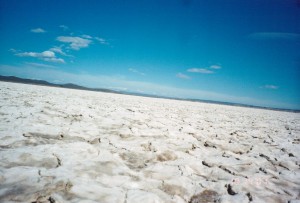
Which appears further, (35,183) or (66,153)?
(66,153)

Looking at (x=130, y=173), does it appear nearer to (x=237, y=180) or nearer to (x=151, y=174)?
(x=151, y=174)

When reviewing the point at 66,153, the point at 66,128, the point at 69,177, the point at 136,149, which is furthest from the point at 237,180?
the point at 66,128

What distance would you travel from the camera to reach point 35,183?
6.25 feet

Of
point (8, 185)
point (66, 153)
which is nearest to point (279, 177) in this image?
point (66, 153)

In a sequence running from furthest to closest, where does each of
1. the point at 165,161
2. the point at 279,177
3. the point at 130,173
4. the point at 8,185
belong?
the point at 165,161 → the point at 279,177 → the point at 130,173 → the point at 8,185

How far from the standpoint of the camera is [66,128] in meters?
4.02

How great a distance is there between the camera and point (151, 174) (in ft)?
8.02

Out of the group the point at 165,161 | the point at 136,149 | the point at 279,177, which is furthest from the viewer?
the point at 136,149

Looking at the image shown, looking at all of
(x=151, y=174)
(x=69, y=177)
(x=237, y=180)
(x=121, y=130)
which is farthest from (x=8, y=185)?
(x=121, y=130)

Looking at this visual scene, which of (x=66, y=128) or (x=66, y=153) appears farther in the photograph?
(x=66, y=128)

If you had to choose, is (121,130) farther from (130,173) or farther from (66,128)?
(130,173)

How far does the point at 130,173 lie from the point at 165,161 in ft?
2.09

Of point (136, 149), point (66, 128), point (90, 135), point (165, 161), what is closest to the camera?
point (165, 161)

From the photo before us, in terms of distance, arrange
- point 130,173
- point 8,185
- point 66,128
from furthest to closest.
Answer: point 66,128, point 130,173, point 8,185
